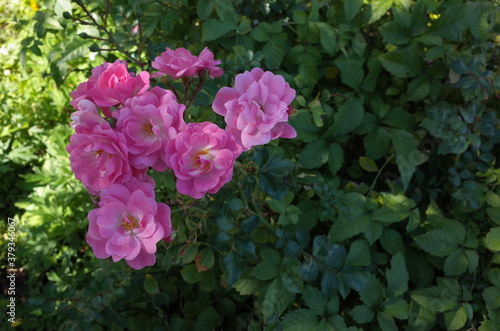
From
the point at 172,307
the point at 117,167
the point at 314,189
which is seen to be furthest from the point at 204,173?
the point at 172,307

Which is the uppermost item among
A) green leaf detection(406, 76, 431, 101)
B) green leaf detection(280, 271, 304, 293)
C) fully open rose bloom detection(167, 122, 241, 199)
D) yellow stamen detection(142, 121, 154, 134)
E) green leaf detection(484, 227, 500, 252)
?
yellow stamen detection(142, 121, 154, 134)

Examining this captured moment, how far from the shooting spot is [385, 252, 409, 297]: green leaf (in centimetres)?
149

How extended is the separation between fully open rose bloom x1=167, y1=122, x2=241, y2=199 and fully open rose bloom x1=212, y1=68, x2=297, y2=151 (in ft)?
0.17

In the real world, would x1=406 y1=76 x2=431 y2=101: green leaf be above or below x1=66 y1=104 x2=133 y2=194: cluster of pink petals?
below

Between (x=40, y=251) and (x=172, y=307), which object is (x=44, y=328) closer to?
(x=40, y=251)

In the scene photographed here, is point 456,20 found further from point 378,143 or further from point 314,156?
point 314,156

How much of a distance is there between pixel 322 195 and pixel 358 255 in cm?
Result: 25

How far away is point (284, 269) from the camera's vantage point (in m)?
1.40

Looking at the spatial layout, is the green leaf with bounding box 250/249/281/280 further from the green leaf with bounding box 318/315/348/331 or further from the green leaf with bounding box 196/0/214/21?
the green leaf with bounding box 196/0/214/21

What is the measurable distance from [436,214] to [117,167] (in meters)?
1.29

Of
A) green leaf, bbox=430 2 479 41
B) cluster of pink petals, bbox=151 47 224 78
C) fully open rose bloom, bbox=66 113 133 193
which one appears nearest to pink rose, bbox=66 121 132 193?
fully open rose bloom, bbox=66 113 133 193

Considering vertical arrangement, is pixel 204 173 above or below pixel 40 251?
above

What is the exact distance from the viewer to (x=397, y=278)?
4.94 ft

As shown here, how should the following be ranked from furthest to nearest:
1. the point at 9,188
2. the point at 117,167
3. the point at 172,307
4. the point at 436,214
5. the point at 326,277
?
1. the point at 9,188
2. the point at 172,307
3. the point at 436,214
4. the point at 326,277
5. the point at 117,167
